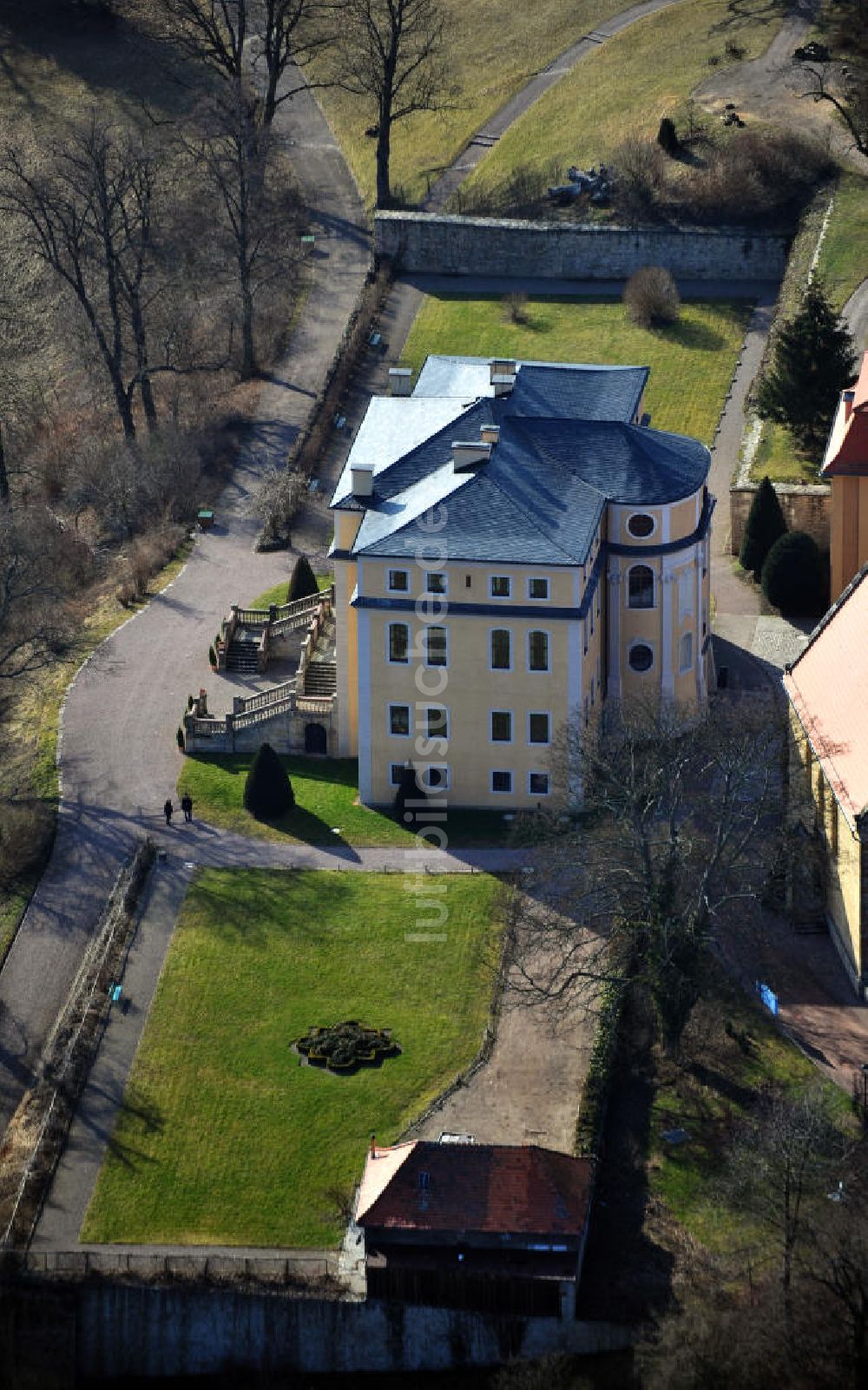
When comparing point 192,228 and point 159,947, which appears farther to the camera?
point 192,228

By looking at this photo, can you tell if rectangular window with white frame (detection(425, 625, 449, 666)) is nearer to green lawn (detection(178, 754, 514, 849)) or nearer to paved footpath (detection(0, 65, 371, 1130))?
green lawn (detection(178, 754, 514, 849))

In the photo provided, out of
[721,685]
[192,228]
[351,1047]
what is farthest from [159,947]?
[192,228]

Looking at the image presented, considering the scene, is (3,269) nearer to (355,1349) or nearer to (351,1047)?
(351,1047)

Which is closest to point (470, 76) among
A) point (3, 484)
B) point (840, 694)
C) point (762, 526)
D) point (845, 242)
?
point (845, 242)

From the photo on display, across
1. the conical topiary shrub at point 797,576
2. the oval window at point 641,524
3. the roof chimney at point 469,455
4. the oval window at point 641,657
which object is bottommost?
the oval window at point 641,657

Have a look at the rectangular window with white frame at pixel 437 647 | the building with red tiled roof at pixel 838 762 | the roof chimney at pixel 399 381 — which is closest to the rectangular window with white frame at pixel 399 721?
the rectangular window with white frame at pixel 437 647

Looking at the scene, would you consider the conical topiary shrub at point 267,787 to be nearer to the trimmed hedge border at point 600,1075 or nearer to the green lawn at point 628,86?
the trimmed hedge border at point 600,1075
